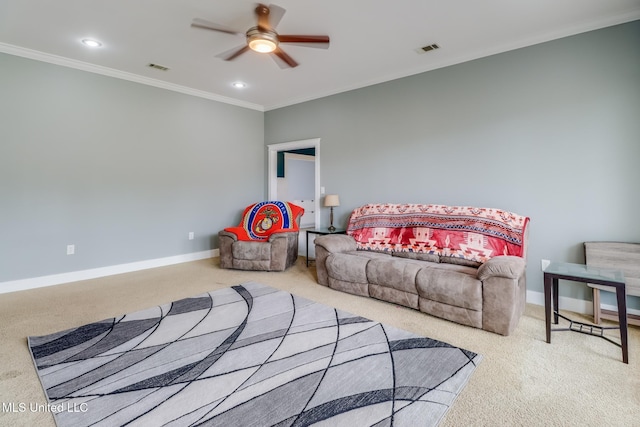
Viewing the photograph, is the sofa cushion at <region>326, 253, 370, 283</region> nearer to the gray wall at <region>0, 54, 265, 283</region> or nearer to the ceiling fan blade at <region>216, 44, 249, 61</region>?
the ceiling fan blade at <region>216, 44, 249, 61</region>

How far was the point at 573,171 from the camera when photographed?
3.03 metres

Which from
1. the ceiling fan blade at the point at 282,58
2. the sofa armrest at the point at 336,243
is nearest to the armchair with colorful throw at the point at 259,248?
the sofa armrest at the point at 336,243

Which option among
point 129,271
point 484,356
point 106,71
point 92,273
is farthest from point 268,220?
point 484,356

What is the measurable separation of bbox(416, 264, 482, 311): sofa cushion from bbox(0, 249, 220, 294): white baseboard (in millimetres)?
3775

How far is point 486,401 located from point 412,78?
370cm

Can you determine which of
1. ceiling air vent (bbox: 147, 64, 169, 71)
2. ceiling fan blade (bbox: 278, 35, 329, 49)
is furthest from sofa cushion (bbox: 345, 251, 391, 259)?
ceiling air vent (bbox: 147, 64, 169, 71)

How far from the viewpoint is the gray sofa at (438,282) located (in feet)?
8.22

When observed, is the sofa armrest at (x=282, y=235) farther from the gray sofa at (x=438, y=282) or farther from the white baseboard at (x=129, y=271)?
the white baseboard at (x=129, y=271)

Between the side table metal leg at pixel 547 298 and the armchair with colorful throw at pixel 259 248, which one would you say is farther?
the armchair with colorful throw at pixel 259 248

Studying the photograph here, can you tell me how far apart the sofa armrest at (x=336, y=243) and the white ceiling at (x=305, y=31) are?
2.18 m

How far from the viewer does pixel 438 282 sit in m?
2.78

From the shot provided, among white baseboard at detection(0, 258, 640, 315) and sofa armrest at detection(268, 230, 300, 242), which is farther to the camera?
sofa armrest at detection(268, 230, 300, 242)

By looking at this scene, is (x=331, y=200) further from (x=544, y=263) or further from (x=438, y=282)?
(x=544, y=263)

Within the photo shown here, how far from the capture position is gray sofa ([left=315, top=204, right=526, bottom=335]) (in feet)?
8.22
